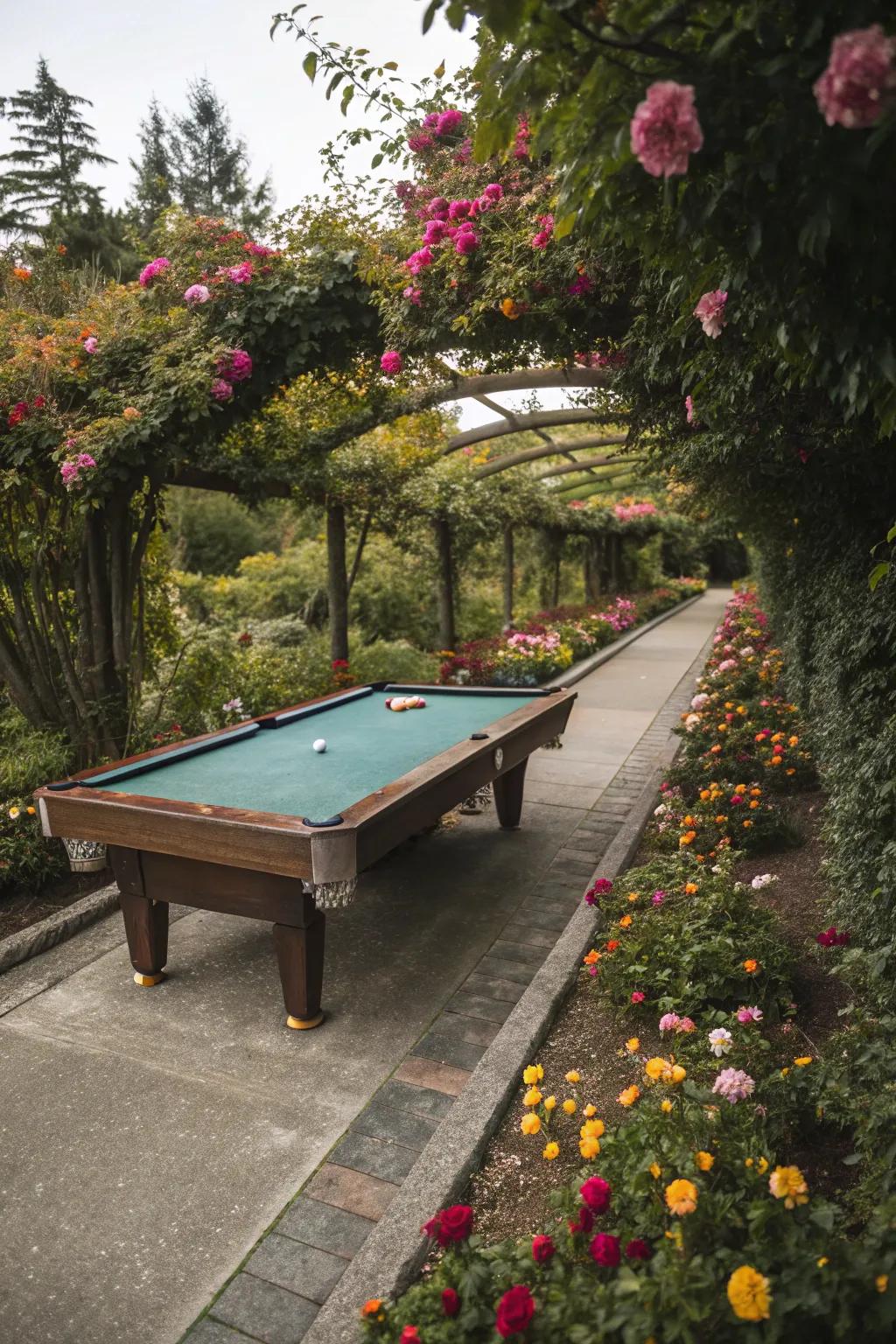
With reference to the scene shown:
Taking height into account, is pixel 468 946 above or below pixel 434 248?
below

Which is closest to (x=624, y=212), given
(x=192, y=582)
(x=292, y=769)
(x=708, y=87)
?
(x=708, y=87)

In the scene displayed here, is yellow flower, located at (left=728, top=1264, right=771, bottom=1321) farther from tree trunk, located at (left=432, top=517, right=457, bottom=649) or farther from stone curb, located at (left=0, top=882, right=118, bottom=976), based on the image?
tree trunk, located at (left=432, top=517, right=457, bottom=649)

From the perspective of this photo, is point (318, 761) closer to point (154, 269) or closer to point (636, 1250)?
point (636, 1250)

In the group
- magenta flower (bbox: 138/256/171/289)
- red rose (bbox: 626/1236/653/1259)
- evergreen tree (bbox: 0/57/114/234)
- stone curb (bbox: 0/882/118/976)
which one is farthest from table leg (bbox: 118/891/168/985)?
evergreen tree (bbox: 0/57/114/234)

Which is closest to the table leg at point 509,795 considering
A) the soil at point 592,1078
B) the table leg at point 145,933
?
the soil at point 592,1078

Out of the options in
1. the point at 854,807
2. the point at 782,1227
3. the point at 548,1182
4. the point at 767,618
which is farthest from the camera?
the point at 767,618

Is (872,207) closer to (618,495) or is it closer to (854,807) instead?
(854,807)

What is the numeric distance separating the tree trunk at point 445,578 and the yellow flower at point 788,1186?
907 centimetres

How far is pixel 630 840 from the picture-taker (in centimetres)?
459

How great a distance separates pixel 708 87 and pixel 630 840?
3.78 metres

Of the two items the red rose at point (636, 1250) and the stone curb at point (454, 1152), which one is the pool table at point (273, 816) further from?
the red rose at point (636, 1250)

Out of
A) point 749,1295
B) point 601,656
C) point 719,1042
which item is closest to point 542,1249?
point 749,1295

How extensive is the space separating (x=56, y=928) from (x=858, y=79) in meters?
4.26

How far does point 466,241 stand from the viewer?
12.9ft
